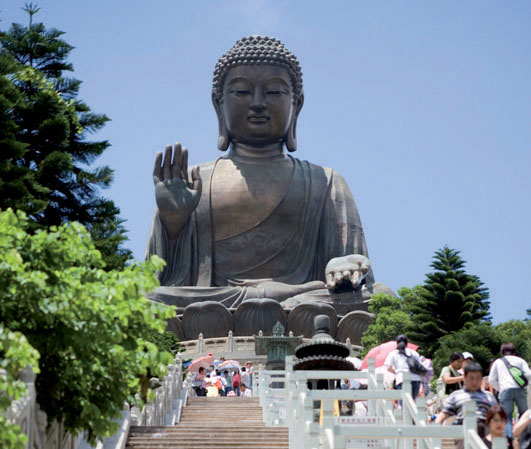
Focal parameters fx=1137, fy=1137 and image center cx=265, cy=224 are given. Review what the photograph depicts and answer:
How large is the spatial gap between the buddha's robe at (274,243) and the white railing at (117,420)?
1258cm

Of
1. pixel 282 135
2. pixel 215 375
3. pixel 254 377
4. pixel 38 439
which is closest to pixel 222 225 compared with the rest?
pixel 282 135

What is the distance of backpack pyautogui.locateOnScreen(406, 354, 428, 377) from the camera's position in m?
9.45

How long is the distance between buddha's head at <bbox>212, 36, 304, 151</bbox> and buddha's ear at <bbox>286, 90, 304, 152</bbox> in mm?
26

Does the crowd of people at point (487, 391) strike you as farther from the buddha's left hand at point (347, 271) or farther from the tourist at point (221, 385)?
the buddha's left hand at point (347, 271)

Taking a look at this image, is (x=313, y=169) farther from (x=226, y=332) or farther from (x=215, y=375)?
(x=215, y=375)

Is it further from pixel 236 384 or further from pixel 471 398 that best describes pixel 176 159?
pixel 471 398

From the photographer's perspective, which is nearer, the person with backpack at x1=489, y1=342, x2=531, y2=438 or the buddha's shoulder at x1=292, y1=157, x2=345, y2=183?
the person with backpack at x1=489, y1=342, x2=531, y2=438

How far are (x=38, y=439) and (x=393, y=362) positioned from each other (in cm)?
390

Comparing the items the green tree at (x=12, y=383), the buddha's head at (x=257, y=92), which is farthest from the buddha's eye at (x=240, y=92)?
the green tree at (x=12, y=383)

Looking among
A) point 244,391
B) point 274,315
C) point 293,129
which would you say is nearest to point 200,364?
point 244,391

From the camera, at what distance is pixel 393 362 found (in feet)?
31.2

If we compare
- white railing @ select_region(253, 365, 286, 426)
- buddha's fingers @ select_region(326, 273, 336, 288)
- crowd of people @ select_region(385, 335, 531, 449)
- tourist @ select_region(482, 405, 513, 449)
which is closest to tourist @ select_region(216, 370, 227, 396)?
white railing @ select_region(253, 365, 286, 426)

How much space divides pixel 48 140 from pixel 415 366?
969 cm

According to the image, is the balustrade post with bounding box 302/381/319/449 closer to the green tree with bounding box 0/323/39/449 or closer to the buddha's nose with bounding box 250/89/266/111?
the green tree with bounding box 0/323/39/449
